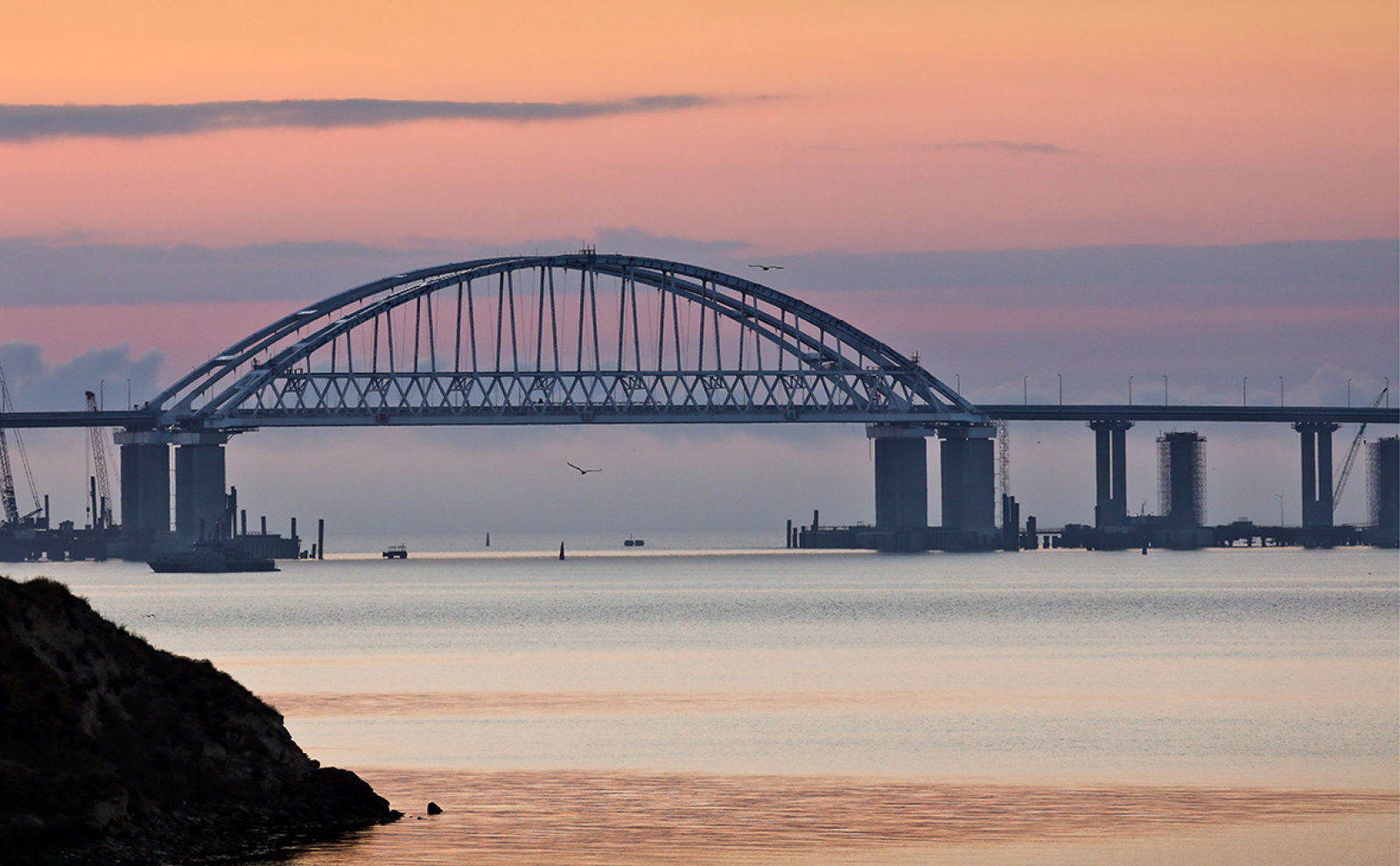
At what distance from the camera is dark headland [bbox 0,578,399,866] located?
34.7 metres

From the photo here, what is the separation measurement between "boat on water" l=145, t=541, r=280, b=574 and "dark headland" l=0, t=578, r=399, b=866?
506 ft

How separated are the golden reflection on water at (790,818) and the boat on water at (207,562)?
150 metres

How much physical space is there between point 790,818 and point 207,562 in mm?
157434

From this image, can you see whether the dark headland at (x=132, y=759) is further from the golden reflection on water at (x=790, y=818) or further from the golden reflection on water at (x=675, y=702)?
the golden reflection on water at (x=675, y=702)

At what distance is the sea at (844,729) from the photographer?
1542 inches

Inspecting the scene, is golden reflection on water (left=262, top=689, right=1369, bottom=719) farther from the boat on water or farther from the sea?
the boat on water

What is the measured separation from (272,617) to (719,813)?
76.3 metres

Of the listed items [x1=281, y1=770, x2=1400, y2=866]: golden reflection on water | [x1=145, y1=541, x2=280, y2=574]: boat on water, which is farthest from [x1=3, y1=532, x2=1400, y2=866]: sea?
[x1=145, y1=541, x2=280, y2=574]: boat on water

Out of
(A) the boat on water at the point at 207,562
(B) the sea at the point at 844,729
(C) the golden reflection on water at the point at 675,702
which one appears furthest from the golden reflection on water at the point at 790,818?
(A) the boat on water at the point at 207,562

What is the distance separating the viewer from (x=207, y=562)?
192375 mm

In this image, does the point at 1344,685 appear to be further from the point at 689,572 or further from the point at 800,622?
the point at 689,572

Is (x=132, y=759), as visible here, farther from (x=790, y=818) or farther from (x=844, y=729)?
(x=844, y=729)

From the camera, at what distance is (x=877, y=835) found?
39500 mm

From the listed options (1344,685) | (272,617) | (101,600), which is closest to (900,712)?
(1344,685)
